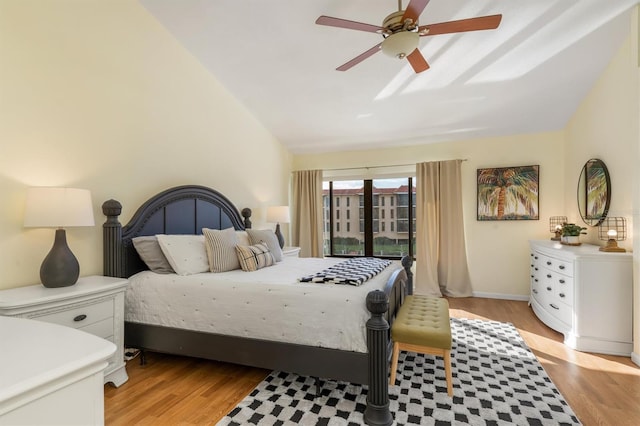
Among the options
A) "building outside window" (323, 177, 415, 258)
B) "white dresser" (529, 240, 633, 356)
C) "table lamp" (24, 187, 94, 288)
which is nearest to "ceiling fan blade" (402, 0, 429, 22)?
"table lamp" (24, 187, 94, 288)

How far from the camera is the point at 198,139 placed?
365 cm

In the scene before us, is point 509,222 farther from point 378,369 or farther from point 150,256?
point 150,256

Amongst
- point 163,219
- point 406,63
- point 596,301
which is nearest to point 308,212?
point 163,219

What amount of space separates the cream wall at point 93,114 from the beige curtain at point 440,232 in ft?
10.2

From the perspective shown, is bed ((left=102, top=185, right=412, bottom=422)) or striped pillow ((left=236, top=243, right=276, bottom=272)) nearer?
bed ((left=102, top=185, right=412, bottom=422))

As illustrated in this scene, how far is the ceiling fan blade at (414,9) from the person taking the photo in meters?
1.79

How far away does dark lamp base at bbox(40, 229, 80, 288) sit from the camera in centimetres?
209

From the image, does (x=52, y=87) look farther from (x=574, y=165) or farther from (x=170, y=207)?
(x=574, y=165)

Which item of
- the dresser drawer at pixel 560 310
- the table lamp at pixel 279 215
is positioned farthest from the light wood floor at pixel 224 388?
the table lamp at pixel 279 215

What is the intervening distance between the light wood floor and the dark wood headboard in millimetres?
870

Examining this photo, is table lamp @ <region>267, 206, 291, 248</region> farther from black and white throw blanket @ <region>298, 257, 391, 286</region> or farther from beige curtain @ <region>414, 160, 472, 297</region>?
beige curtain @ <region>414, 160, 472, 297</region>

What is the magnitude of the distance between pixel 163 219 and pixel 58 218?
1.08 meters

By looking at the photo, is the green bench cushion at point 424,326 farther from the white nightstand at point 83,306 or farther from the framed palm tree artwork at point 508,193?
A: the framed palm tree artwork at point 508,193

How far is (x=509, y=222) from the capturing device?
4.62 meters
